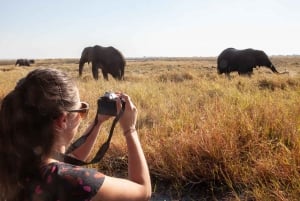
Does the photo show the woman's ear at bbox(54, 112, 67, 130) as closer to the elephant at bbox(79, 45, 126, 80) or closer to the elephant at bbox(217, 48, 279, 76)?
the elephant at bbox(79, 45, 126, 80)

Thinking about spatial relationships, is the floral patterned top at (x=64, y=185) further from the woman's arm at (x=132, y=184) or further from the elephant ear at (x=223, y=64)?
the elephant ear at (x=223, y=64)

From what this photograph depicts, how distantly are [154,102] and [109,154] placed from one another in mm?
3188

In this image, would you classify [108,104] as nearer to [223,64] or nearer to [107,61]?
[107,61]

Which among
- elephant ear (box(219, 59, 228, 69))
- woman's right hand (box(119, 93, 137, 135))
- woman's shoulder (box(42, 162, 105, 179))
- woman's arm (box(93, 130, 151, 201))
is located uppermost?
woman's right hand (box(119, 93, 137, 135))

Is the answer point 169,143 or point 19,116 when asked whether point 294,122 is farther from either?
point 19,116

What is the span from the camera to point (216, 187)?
11.4 feet

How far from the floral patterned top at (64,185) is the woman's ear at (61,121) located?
18 cm

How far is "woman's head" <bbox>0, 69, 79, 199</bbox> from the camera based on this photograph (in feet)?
5.65

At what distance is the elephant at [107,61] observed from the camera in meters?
18.5

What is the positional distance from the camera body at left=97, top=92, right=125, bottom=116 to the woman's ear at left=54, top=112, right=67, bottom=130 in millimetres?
357

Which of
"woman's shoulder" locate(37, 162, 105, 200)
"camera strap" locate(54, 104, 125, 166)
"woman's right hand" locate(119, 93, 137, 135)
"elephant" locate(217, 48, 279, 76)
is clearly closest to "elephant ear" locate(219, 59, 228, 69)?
"elephant" locate(217, 48, 279, 76)

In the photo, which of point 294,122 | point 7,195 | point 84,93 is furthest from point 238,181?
point 84,93

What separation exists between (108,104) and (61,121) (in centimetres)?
40

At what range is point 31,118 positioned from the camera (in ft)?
5.64
